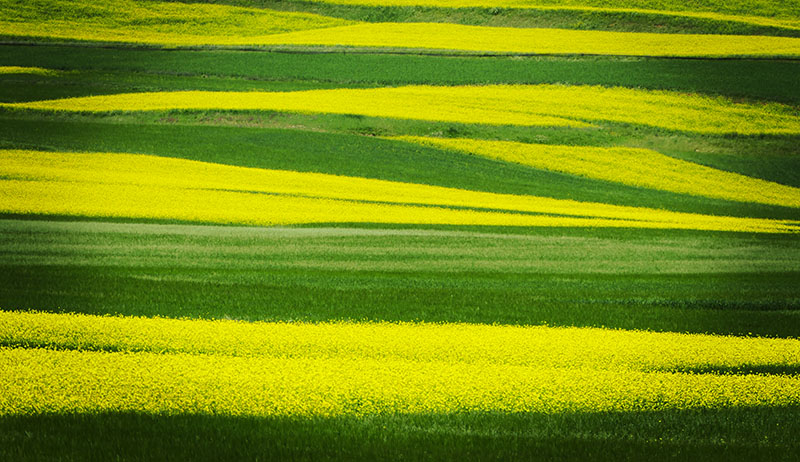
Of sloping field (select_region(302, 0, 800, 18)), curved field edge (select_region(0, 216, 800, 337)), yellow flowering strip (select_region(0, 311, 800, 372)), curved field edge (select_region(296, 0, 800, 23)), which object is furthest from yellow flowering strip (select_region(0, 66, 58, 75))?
yellow flowering strip (select_region(0, 311, 800, 372))

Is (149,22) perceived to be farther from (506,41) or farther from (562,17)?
(562,17)

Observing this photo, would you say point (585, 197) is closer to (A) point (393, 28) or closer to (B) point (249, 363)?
(B) point (249, 363)

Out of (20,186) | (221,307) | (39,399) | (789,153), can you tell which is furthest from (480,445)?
(789,153)

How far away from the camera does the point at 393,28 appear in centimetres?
5903

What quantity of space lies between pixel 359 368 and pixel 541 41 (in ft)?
155

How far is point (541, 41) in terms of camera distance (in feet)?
179

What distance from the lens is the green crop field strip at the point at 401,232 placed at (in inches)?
339

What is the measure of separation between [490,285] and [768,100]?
32.1 m

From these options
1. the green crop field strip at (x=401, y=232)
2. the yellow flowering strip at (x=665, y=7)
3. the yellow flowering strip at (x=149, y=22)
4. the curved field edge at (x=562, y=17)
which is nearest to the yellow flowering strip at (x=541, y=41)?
the green crop field strip at (x=401, y=232)

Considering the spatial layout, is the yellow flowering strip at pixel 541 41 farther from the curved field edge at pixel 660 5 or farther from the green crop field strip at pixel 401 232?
the curved field edge at pixel 660 5

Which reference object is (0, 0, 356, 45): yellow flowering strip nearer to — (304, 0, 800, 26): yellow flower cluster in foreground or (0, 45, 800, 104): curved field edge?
(0, 45, 800, 104): curved field edge

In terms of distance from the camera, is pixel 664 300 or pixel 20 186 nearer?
pixel 664 300

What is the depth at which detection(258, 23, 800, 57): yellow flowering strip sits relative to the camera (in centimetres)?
5178

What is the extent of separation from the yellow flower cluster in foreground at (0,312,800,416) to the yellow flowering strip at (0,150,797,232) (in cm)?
1262
